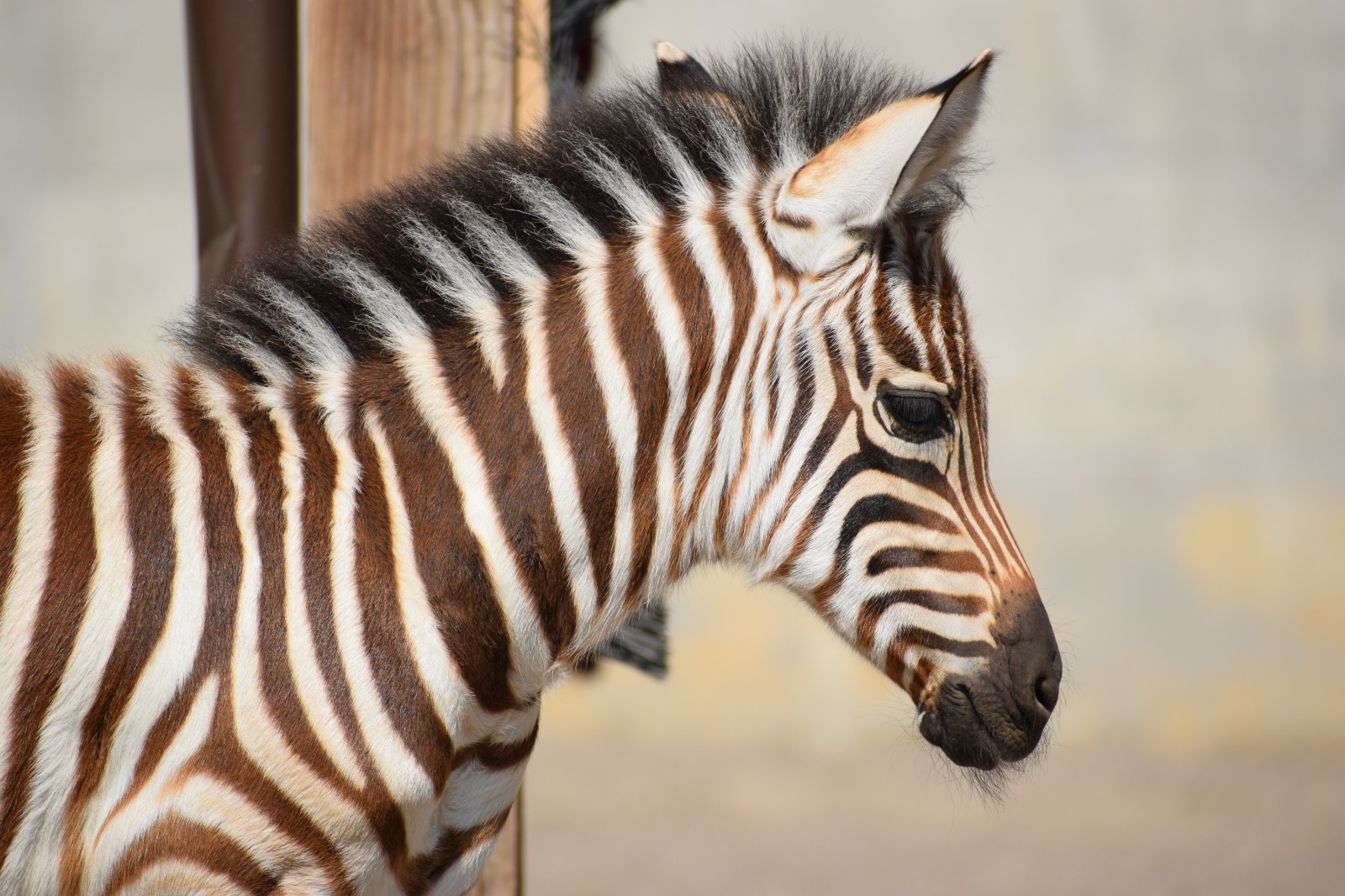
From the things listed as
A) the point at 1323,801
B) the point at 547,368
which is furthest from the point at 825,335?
the point at 1323,801

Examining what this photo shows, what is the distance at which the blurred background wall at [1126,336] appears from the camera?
22.5 ft

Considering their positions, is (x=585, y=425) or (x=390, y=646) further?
(x=585, y=425)

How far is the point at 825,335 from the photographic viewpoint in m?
2.04

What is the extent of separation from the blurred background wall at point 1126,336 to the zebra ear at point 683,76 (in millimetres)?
4642

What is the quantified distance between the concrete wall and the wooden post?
4.21m

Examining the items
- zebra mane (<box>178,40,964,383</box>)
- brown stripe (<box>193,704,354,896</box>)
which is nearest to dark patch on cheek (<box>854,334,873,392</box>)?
zebra mane (<box>178,40,964,383</box>)

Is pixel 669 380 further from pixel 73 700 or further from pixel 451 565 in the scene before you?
pixel 73 700

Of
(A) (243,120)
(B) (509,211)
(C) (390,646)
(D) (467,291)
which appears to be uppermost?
(A) (243,120)

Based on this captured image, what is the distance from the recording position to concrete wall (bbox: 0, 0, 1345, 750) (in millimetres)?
6863

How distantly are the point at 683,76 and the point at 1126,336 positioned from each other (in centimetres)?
535

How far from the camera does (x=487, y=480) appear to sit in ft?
6.49

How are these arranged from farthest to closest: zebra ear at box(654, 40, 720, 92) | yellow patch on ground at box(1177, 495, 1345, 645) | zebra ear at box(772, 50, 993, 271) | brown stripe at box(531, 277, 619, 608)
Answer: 1. yellow patch on ground at box(1177, 495, 1345, 645)
2. zebra ear at box(654, 40, 720, 92)
3. brown stripe at box(531, 277, 619, 608)
4. zebra ear at box(772, 50, 993, 271)

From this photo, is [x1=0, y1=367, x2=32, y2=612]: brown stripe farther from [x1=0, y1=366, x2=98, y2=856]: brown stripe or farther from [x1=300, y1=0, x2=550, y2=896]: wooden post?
[x1=300, y1=0, x2=550, y2=896]: wooden post

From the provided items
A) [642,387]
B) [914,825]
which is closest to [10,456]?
[642,387]
